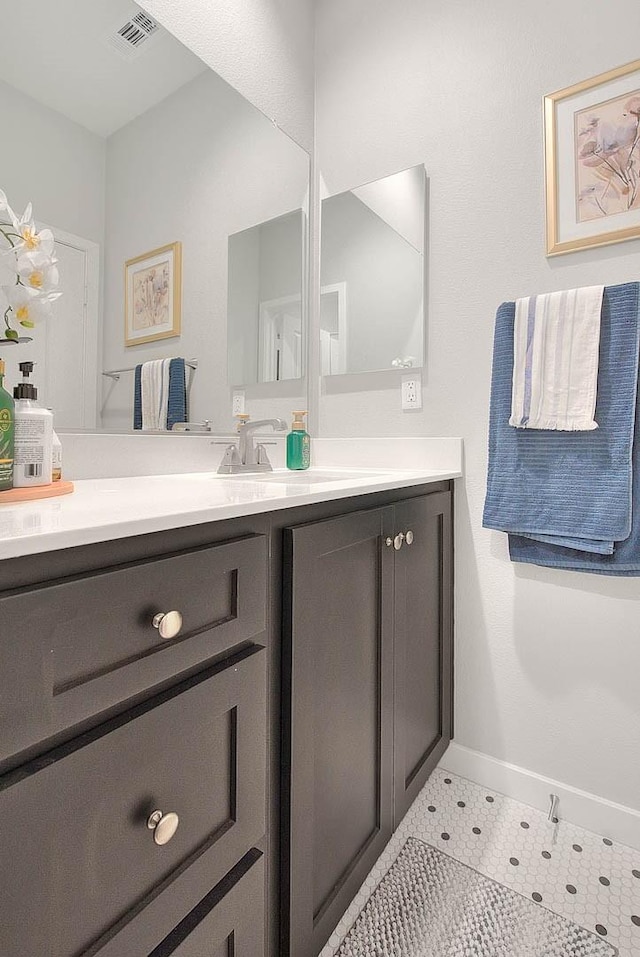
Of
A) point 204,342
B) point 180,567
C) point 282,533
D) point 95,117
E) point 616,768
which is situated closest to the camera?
point 180,567

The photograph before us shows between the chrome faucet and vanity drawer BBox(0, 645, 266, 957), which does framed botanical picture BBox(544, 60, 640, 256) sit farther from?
vanity drawer BBox(0, 645, 266, 957)

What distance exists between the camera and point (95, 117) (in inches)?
44.4

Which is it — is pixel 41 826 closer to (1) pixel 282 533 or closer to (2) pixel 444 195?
(1) pixel 282 533

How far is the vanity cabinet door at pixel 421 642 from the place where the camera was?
117 centimetres

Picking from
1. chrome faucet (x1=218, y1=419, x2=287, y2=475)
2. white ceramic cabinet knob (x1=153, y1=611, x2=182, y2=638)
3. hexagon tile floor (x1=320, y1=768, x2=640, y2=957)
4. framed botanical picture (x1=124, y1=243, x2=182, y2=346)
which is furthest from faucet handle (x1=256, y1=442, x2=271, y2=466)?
hexagon tile floor (x1=320, y1=768, x2=640, y2=957)

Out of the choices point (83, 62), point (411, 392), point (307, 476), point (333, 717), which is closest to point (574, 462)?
point (411, 392)

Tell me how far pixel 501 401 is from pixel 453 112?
2.95ft

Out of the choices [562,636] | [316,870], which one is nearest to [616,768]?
[562,636]

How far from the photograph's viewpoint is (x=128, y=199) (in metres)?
1.19

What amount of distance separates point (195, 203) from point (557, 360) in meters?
1.02

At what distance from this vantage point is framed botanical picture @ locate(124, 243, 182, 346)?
122cm

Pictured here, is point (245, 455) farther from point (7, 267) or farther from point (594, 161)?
point (594, 161)

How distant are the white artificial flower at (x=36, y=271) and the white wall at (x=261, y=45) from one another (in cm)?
80

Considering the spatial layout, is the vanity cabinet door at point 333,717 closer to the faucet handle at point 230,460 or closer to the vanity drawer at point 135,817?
→ the vanity drawer at point 135,817
